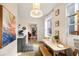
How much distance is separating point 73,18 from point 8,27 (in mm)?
975

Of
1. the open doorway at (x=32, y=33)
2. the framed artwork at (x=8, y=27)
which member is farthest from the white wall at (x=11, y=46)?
the open doorway at (x=32, y=33)

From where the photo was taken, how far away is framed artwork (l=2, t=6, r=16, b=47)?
4.96 feet

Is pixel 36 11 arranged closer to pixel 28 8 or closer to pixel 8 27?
pixel 28 8

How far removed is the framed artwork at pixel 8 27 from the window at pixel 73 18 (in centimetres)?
85

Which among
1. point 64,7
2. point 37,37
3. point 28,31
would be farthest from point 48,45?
point 64,7

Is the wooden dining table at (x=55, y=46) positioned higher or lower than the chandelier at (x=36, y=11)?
lower

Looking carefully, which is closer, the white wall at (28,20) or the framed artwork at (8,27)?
the framed artwork at (8,27)

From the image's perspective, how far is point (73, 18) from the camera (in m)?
1.73

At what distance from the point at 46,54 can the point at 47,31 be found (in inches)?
13.7

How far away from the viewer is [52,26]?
5.99 feet

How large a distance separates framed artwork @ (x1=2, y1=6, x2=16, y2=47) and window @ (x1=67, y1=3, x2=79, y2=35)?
2.79ft

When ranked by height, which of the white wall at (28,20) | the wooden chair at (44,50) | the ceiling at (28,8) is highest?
the ceiling at (28,8)

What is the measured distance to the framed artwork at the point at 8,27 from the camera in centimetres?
151

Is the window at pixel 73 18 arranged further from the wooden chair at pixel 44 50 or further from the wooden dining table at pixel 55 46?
the wooden chair at pixel 44 50
